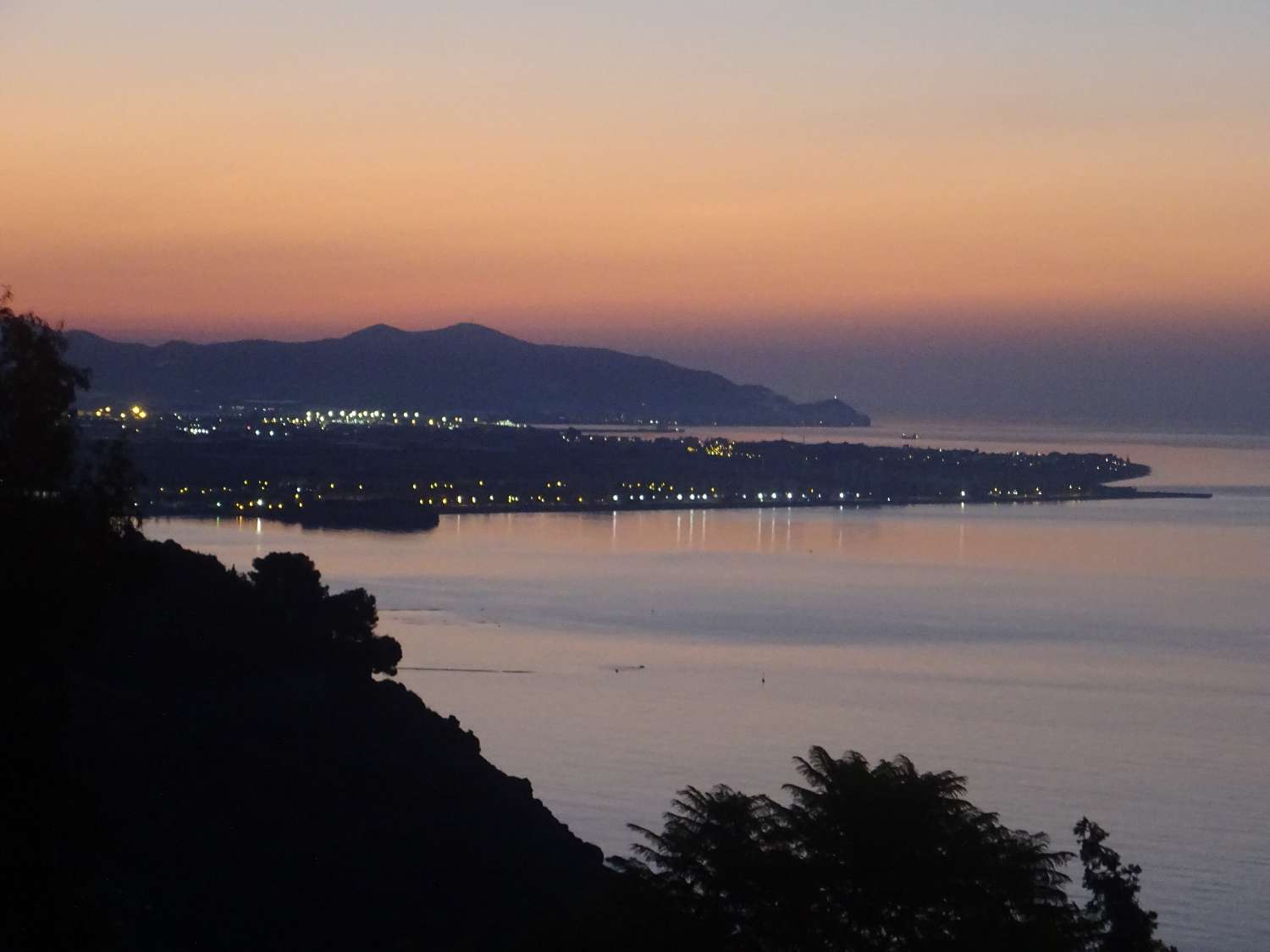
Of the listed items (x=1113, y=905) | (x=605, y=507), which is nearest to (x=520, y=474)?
(x=605, y=507)

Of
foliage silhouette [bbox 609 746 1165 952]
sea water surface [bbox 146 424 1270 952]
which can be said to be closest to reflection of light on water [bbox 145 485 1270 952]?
sea water surface [bbox 146 424 1270 952]

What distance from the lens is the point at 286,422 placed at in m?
91.5

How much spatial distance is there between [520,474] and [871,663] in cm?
4017

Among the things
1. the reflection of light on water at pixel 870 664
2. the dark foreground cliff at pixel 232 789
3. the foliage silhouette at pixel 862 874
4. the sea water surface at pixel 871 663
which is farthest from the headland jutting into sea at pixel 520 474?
the foliage silhouette at pixel 862 874

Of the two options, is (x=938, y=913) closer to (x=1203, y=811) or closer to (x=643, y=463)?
(x=1203, y=811)

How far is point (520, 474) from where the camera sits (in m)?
63.4

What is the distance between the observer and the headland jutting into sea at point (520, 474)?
5116cm

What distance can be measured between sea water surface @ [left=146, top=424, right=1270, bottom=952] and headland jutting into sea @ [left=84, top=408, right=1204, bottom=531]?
5.77 m

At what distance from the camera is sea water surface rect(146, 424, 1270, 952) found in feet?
50.1

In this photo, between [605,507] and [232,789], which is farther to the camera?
[605,507]

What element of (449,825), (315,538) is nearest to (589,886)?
(449,825)

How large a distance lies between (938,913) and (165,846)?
4311mm

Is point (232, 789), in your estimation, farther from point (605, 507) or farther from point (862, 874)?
point (605, 507)

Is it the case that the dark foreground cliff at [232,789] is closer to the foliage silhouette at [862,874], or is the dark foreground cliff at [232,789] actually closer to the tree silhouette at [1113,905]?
the foliage silhouette at [862,874]
